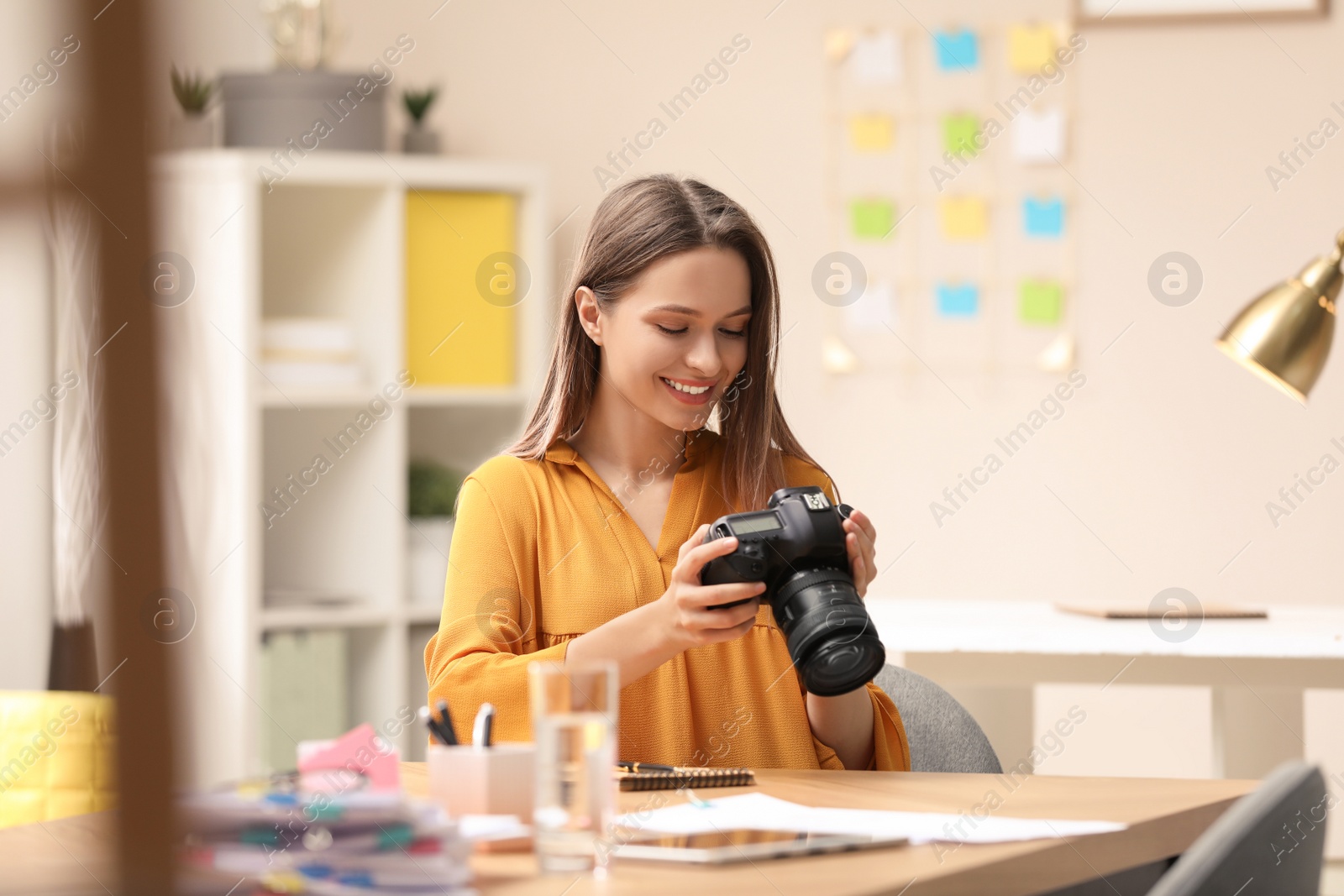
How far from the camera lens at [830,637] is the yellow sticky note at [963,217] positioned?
6.67 feet

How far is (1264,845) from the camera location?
0.74 metres

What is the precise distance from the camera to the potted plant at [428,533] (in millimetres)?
2895

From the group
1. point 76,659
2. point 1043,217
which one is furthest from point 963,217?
point 76,659

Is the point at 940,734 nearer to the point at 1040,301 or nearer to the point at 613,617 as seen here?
the point at 613,617

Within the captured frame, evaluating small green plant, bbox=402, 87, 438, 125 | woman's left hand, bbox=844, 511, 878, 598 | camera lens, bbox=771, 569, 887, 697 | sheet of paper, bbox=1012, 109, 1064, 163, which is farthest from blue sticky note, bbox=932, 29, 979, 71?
camera lens, bbox=771, 569, 887, 697

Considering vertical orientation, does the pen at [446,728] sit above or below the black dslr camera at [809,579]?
below

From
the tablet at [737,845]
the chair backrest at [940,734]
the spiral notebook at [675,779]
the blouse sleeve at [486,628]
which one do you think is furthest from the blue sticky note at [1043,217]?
the tablet at [737,845]

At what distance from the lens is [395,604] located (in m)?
2.86

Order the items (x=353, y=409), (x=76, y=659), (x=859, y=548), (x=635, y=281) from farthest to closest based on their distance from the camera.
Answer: (x=353, y=409) → (x=635, y=281) → (x=859, y=548) → (x=76, y=659)

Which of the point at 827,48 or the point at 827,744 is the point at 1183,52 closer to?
the point at 827,48

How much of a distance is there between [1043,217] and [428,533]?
4.80 ft

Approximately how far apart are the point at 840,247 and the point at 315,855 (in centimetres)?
245

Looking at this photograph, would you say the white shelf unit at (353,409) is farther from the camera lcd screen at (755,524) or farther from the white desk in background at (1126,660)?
the camera lcd screen at (755,524)

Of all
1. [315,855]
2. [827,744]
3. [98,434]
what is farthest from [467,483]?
[98,434]
